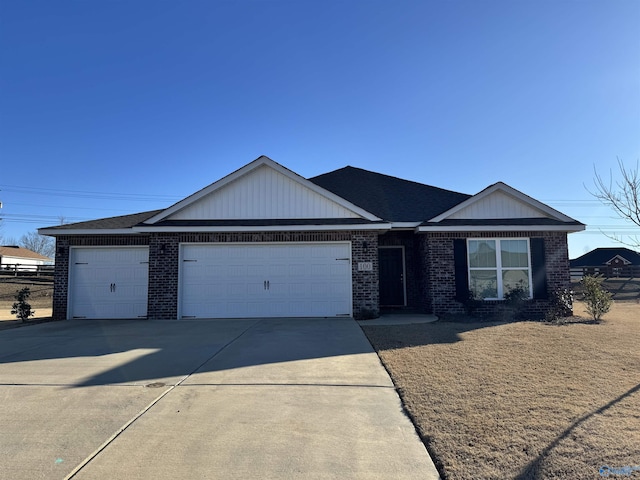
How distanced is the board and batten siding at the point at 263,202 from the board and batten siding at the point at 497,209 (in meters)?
3.49

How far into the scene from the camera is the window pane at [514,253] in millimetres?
11820

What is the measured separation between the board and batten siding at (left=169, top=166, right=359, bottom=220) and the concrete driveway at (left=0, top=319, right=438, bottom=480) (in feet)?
16.8

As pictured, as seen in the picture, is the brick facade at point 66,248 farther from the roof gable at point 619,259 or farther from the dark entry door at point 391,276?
the roof gable at point 619,259

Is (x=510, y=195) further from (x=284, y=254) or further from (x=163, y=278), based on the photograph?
(x=163, y=278)

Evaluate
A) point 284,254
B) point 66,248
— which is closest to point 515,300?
point 284,254

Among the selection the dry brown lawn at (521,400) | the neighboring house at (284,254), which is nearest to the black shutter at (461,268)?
the neighboring house at (284,254)

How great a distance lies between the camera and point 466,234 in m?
11.8

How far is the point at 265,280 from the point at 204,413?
7508 millimetres

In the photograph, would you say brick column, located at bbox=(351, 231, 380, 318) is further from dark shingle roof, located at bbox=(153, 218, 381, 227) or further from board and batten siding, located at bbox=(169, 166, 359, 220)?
board and batten siding, located at bbox=(169, 166, 359, 220)

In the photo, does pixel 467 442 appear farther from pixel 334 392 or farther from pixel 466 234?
pixel 466 234

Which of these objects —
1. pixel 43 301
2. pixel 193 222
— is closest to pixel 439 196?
pixel 193 222

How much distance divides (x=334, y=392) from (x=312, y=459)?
1614 millimetres

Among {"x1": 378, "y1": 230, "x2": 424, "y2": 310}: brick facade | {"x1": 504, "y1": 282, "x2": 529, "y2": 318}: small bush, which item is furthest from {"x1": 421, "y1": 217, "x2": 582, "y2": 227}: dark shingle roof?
{"x1": 504, "y1": 282, "x2": 529, "y2": 318}: small bush

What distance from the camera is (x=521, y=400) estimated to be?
4.34 m
